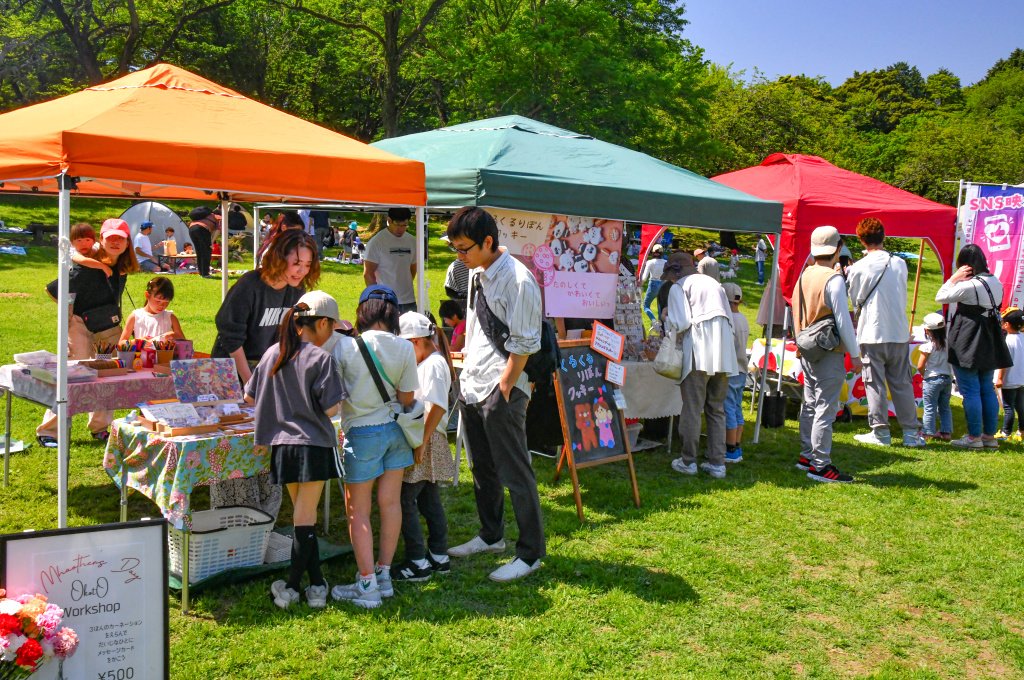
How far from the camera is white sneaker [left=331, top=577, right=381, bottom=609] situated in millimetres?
4031

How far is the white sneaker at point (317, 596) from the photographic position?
3.99 metres

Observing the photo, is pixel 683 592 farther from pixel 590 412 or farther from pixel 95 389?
pixel 95 389

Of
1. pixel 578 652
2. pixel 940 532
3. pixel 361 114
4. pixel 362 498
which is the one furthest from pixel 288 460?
pixel 361 114

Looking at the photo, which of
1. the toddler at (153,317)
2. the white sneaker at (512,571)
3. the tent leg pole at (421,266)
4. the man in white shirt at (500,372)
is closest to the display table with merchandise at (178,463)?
the man in white shirt at (500,372)

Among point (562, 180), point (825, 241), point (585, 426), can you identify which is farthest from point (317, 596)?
point (825, 241)

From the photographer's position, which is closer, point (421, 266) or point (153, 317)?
point (421, 266)

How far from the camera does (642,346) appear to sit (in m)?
7.37

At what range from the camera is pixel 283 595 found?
3.99 metres

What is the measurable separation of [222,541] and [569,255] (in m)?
3.46

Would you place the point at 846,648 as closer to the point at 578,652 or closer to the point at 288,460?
the point at 578,652

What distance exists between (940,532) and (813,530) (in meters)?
0.84

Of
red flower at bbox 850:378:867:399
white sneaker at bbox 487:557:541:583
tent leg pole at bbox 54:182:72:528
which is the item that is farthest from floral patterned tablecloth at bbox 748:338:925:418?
tent leg pole at bbox 54:182:72:528

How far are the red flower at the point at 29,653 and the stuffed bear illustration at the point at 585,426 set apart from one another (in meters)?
3.73

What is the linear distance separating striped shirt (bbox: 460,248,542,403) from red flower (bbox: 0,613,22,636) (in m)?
2.25
